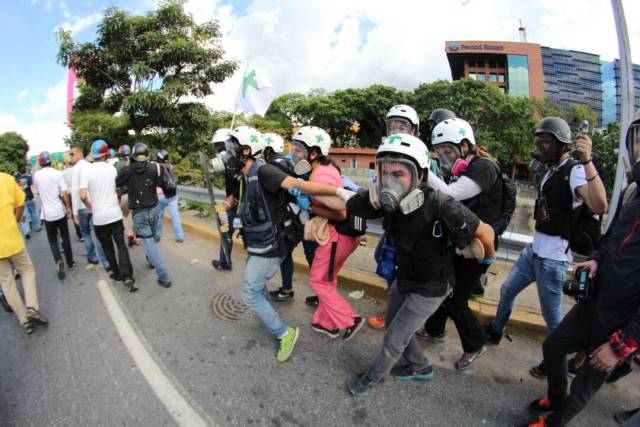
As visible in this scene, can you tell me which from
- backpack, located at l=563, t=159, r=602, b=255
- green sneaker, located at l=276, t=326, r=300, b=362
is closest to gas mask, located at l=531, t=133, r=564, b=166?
backpack, located at l=563, t=159, r=602, b=255

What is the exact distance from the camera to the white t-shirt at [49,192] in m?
4.78

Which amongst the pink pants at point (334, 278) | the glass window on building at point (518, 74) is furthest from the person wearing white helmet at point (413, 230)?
the glass window on building at point (518, 74)

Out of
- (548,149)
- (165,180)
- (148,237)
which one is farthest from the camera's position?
(165,180)

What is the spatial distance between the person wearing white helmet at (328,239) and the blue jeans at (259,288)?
45 centimetres

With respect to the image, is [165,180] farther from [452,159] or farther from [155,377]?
Answer: [452,159]

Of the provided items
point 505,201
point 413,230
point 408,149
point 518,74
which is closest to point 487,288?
point 505,201

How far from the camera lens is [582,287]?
5.81 ft

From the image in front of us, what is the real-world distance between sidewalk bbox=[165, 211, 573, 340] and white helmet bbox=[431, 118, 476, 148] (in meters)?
1.87

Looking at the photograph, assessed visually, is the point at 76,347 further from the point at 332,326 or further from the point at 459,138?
the point at 459,138

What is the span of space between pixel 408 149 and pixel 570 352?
167 cm

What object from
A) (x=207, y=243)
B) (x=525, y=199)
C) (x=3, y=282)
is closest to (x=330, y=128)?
(x=525, y=199)

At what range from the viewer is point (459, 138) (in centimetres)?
247

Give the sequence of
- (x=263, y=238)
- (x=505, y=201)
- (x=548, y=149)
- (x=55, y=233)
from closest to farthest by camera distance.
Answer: (x=548, y=149), (x=505, y=201), (x=263, y=238), (x=55, y=233)

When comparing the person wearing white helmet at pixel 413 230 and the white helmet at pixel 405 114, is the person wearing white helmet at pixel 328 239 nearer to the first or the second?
the person wearing white helmet at pixel 413 230
